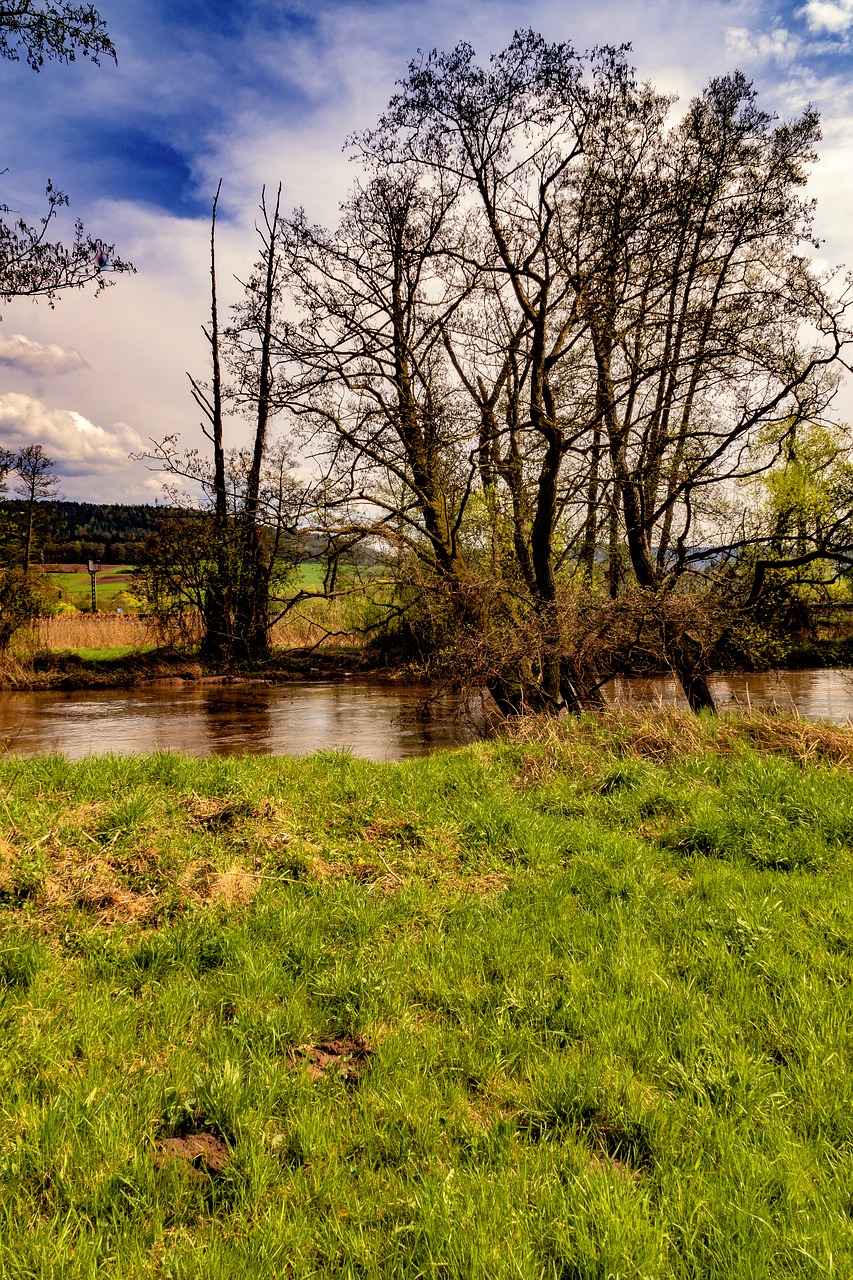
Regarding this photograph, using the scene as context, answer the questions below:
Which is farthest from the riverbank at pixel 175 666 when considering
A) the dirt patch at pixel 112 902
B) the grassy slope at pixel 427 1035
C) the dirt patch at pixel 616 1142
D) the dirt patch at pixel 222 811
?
the dirt patch at pixel 616 1142

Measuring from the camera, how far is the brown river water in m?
12.5

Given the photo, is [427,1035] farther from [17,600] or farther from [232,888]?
[17,600]

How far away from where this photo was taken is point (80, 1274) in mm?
2131

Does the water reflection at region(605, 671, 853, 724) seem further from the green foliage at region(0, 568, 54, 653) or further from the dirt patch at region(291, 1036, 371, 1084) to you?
the green foliage at region(0, 568, 54, 653)

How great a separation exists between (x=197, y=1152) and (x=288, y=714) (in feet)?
46.5

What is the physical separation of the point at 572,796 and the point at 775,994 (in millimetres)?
3619

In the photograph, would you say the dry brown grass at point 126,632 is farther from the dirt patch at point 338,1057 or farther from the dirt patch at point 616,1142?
the dirt patch at point 616,1142

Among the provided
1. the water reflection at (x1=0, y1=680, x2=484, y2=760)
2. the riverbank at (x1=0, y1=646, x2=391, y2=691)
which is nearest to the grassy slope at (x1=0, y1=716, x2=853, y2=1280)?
the water reflection at (x1=0, y1=680, x2=484, y2=760)

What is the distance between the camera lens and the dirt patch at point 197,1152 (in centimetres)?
257

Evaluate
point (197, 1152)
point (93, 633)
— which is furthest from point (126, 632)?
point (197, 1152)

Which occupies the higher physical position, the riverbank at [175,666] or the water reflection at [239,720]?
the riverbank at [175,666]

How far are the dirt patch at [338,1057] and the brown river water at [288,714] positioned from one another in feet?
22.8

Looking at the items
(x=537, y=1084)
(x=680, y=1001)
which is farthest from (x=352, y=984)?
Result: (x=680, y=1001)

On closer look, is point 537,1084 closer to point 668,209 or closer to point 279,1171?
point 279,1171
